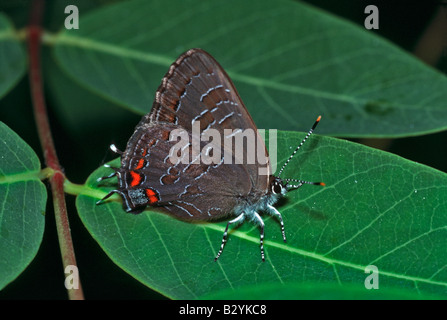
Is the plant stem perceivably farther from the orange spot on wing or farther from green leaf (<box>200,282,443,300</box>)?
green leaf (<box>200,282,443,300</box>)

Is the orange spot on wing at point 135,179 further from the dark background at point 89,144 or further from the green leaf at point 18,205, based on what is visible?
the green leaf at point 18,205

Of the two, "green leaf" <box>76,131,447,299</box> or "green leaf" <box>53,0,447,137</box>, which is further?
"green leaf" <box>53,0,447,137</box>

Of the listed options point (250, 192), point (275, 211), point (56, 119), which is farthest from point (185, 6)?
point (275, 211)

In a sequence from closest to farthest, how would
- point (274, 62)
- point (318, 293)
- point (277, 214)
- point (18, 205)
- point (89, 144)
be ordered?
point (318, 293), point (18, 205), point (277, 214), point (274, 62), point (89, 144)

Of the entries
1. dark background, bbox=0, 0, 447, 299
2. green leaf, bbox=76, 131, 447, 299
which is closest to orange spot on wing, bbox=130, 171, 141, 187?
green leaf, bbox=76, 131, 447, 299

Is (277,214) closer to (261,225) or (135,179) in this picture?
(261,225)

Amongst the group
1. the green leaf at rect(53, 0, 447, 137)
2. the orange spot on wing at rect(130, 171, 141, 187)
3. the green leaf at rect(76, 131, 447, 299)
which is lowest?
the green leaf at rect(76, 131, 447, 299)

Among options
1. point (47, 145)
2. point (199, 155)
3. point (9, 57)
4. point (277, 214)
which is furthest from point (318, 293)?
point (9, 57)
